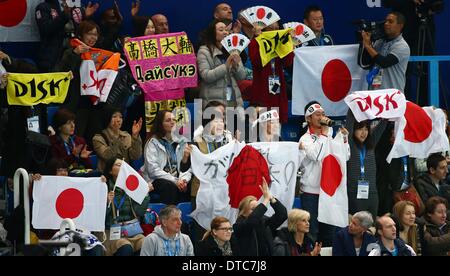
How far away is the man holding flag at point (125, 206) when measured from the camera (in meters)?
17.5

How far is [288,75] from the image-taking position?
20.8m

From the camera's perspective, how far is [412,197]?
1878cm

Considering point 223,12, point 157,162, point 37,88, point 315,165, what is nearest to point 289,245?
point 315,165

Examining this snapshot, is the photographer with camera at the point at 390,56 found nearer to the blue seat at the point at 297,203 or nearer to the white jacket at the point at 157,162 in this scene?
the blue seat at the point at 297,203

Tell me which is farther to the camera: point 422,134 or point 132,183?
point 422,134

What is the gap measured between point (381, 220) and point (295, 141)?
120 inches

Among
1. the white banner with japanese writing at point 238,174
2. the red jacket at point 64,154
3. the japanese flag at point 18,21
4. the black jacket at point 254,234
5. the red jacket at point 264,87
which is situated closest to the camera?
the black jacket at point 254,234

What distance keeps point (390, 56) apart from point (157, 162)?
320 cm

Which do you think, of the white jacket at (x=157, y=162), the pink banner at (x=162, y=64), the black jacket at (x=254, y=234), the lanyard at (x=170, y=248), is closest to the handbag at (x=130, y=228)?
the lanyard at (x=170, y=248)

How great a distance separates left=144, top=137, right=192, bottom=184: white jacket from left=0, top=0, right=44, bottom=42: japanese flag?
279 cm

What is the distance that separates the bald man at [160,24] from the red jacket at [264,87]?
41.3 inches

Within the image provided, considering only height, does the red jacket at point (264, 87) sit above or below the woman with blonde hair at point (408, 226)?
above

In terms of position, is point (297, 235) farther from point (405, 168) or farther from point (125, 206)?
point (405, 168)

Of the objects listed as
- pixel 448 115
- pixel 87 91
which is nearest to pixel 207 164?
pixel 87 91
